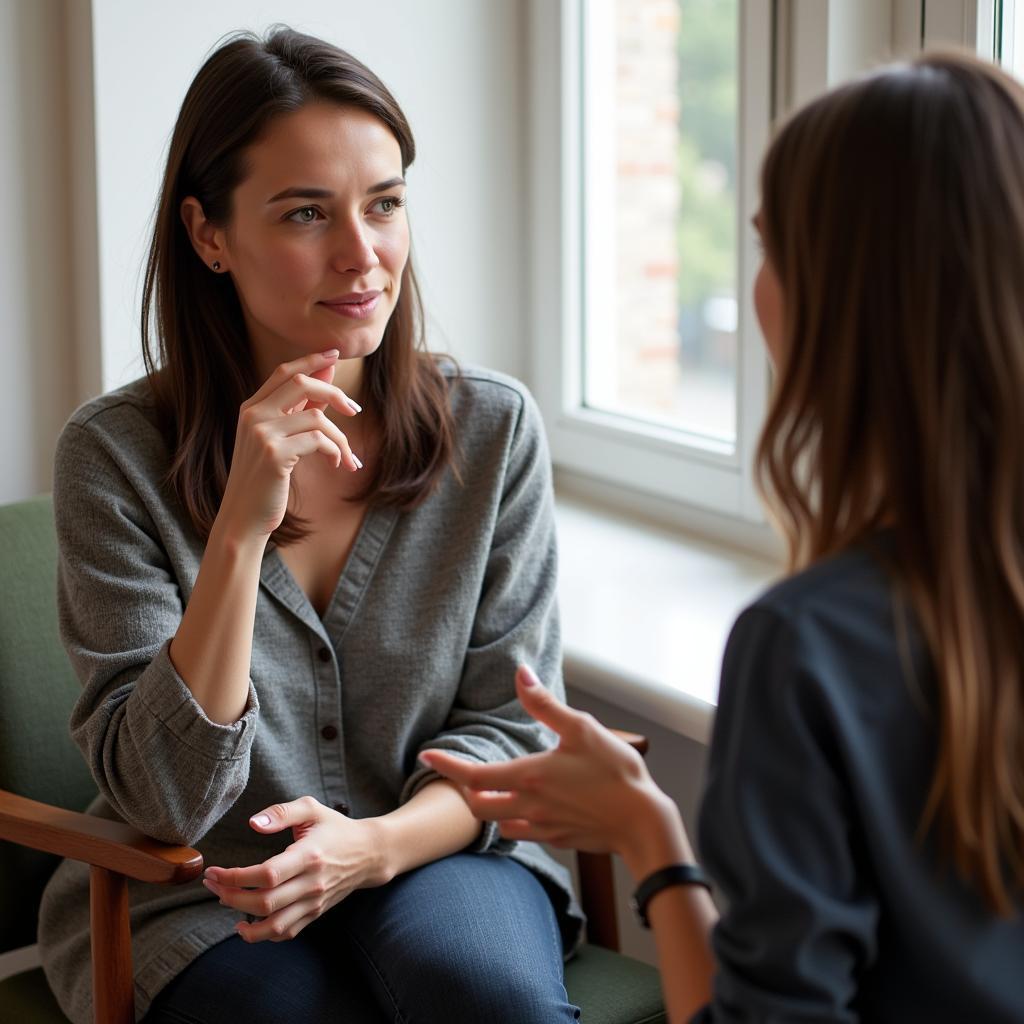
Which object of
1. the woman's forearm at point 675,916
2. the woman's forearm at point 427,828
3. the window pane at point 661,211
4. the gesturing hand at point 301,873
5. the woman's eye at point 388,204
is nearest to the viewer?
the woman's forearm at point 675,916

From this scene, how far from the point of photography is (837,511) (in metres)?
0.91

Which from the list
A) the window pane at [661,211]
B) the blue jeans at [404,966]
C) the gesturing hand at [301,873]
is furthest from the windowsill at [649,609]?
the gesturing hand at [301,873]

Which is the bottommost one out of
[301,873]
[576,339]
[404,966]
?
[404,966]

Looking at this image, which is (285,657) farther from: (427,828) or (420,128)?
(420,128)

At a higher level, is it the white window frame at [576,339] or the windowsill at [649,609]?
the white window frame at [576,339]

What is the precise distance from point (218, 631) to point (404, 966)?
389 mm

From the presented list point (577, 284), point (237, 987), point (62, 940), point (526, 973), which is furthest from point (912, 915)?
point (577, 284)

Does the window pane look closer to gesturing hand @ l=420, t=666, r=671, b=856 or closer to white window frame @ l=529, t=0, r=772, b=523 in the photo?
white window frame @ l=529, t=0, r=772, b=523

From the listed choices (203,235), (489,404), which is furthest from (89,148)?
(489,404)

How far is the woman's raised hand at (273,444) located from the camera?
143 cm

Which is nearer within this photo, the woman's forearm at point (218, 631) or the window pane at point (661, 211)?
the woman's forearm at point (218, 631)

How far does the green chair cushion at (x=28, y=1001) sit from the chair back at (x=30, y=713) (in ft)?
0.31

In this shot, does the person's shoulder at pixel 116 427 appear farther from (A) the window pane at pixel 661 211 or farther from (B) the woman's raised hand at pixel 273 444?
(A) the window pane at pixel 661 211

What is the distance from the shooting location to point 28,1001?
1.58 metres
